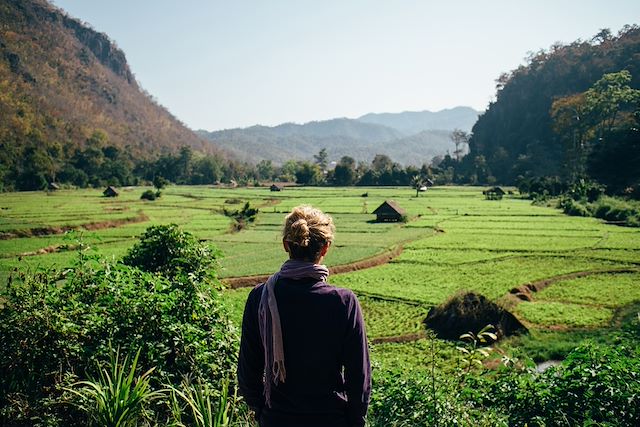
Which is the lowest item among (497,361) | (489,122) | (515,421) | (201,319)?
(497,361)

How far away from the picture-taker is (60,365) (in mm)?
4676

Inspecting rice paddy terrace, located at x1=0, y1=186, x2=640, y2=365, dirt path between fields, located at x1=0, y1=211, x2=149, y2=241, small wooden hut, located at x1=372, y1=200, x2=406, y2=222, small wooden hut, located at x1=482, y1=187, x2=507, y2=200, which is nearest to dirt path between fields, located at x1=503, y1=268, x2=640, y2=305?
rice paddy terrace, located at x1=0, y1=186, x2=640, y2=365

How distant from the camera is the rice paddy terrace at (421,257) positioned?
1355 cm

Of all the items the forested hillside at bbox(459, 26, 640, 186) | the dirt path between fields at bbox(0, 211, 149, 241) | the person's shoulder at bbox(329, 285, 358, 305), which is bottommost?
the dirt path between fields at bbox(0, 211, 149, 241)

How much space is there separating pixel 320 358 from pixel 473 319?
11017 millimetres

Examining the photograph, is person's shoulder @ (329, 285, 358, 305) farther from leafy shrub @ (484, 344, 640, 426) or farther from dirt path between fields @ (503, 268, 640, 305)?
dirt path between fields @ (503, 268, 640, 305)

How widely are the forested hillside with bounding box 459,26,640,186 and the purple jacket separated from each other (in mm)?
74713

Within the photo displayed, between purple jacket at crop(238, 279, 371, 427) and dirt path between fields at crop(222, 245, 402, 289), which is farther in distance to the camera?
dirt path between fields at crop(222, 245, 402, 289)

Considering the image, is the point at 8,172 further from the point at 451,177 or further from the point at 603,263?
the point at 451,177

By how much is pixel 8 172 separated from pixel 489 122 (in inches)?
4128

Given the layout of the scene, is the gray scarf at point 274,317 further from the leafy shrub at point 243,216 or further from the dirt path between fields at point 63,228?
the leafy shrub at point 243,216

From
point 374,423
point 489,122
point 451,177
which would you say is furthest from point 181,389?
point 489,122

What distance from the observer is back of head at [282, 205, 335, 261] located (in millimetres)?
2785

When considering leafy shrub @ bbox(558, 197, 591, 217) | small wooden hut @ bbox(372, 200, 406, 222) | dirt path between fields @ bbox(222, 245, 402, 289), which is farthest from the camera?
leafy shrub @ bbox(558, 197, 591, 217)
